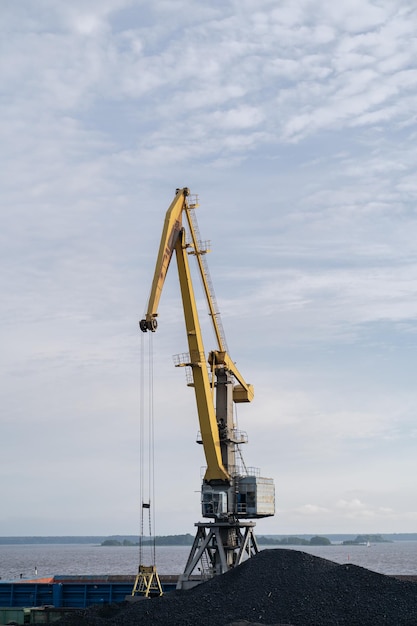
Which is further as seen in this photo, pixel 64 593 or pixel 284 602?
pixel 64 593

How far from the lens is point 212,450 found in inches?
1416

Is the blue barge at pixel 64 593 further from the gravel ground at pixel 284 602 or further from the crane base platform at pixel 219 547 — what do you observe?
the gravel ground at pixel 284 602

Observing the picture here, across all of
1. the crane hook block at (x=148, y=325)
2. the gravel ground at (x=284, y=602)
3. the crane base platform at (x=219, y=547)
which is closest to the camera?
the gravel ground at (x=284, y=602)

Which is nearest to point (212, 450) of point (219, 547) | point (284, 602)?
point (219, 547)

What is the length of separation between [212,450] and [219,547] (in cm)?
438

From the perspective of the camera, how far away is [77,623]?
23828 mm

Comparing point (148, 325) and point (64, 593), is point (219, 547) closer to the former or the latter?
point (64, 593)

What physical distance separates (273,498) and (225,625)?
59.3 feet

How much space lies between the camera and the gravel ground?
22391 millimetres

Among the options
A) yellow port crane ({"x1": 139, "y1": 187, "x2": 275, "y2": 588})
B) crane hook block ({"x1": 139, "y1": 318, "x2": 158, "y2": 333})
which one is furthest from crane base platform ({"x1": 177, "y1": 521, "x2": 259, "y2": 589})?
crane hook block ({"x1": 139, "y1": 318, "x2": 158, "y2": 333})

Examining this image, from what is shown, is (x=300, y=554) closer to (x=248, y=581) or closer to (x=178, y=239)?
(x=248, y=581)

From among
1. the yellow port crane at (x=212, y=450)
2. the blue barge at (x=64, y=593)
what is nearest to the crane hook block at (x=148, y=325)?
the yellow port crane at (x=212, y=450)

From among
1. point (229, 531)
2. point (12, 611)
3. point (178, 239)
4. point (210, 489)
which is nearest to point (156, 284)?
point (178, 239)

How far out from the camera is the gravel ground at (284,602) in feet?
73.5
